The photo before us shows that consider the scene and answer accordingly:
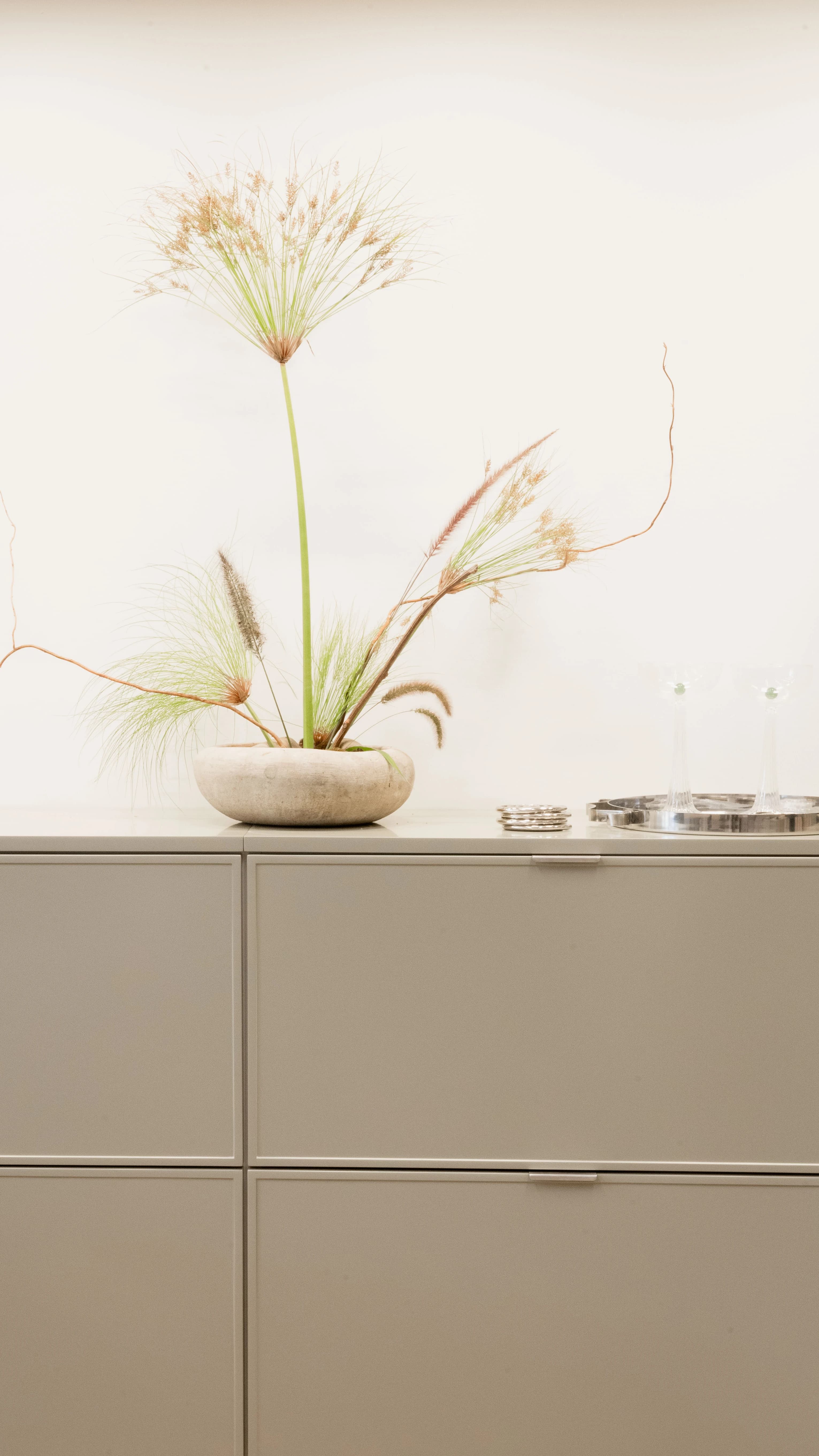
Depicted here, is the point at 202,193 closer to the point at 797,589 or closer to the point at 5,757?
the point at 5,757

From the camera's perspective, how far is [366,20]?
5.49 feet

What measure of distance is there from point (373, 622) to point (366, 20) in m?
1.01

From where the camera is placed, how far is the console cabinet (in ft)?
4.09

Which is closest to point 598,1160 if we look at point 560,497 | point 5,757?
point 560,497

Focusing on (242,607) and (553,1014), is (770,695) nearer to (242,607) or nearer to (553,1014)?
(553,1014)

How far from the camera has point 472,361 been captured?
1677 millimetres

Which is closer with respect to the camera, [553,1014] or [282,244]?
[553,1014]

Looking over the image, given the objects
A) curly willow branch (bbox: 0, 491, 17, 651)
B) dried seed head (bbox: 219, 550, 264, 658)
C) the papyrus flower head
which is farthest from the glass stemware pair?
curly willow branch (bbox: 0, 491, 17, 651)

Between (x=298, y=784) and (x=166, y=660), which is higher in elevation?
(x=166, y=660)

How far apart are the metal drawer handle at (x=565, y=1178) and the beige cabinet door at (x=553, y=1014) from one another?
0.04 ft

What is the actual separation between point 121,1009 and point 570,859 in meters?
0.60

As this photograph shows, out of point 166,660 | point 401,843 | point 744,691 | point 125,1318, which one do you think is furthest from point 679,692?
point 125,1318

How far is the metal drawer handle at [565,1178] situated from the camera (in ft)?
4.09

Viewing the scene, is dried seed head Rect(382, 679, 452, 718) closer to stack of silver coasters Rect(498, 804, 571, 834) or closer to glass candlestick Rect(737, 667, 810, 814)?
stack of silver coasters Rect(498, 804, 571, 834)
